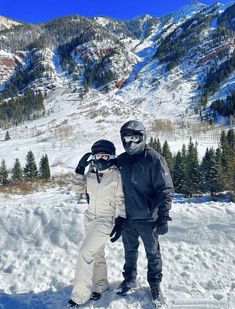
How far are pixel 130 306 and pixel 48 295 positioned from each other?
4.16 ft

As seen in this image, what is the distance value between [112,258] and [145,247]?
56.5 inches

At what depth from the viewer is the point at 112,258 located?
6824 mm

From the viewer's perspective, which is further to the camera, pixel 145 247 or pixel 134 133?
pixel 145 247

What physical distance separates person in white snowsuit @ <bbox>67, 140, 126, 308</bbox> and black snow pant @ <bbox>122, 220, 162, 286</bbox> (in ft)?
0.94

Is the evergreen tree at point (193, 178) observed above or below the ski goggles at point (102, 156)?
below

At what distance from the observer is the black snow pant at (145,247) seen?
17.9 feet

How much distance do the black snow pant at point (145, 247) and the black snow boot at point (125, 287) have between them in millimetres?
42

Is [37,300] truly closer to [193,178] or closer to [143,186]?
[143,186]

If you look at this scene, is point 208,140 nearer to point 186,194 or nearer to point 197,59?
point 186,194

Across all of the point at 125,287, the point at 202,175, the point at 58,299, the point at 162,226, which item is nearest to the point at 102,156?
the point at 162,226

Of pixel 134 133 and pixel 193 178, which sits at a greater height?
pixel 134 133

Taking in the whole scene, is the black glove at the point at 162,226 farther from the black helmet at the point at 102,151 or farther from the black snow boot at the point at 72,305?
the black snow boot at the point at 72,305

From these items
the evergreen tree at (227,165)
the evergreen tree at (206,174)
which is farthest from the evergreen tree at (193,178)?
the evergreen tree at (227,165)

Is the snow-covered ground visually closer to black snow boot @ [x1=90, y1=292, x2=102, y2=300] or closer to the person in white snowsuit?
black snow boot @ [x1=90, y1=292, x2=102, y2=300]
